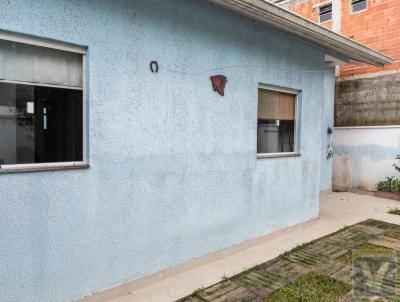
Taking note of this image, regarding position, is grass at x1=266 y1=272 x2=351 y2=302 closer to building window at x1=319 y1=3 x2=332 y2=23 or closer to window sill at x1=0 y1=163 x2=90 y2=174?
window sill at x1=0 y1=163 x2=90 y2=174

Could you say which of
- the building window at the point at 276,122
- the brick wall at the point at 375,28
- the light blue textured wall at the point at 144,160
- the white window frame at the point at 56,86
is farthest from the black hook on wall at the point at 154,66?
the brick wall at the point at 375,28

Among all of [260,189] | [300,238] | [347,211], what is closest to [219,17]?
[260,189]

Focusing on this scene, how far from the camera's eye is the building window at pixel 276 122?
20.4 feet

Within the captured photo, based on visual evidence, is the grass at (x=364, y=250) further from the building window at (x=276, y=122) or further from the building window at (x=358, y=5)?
the building window at (x=358, y=5)

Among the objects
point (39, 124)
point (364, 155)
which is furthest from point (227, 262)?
point (364, 155)

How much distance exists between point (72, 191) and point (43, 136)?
73 centimetres

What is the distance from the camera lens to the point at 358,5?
40.6ft

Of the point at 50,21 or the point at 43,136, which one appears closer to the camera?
the point at 50,21

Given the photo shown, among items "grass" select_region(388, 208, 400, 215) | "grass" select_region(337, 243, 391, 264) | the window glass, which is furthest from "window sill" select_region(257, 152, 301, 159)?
"grass" select_region(388, 208, 400, 215)

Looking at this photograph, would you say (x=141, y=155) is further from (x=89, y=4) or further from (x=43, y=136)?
(x=89, y=4)

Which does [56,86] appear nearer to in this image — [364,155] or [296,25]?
[296,25]

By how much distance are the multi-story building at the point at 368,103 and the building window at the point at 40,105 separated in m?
10.4

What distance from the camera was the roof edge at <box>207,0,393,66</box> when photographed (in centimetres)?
476

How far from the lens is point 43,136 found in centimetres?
362
